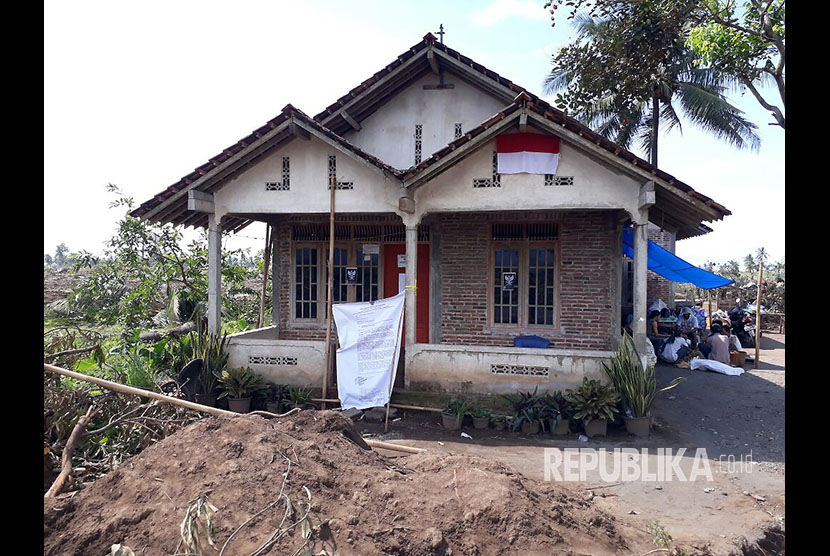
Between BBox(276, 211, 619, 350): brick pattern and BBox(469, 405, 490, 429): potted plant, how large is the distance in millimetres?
2508

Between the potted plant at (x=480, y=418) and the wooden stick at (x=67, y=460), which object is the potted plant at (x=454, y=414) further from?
the wooden stick at (x=67, y=460)

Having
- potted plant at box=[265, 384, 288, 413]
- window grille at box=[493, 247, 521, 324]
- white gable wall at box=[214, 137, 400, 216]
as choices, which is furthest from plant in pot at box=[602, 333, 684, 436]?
potted plant at box=[265, 384, 288, 413]

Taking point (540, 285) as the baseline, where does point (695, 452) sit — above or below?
below

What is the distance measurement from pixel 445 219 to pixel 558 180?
2738 millimetres

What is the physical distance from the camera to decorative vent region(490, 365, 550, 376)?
785cm

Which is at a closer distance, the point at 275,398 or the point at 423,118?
the point at 275,398

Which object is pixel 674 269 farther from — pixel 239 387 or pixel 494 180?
pixel 239 387

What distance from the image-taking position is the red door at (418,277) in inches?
405

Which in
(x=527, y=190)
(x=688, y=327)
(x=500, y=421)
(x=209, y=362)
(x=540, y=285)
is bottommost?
(x=500, y=421)

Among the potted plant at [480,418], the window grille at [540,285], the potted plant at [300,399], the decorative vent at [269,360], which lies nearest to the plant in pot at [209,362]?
the decorative vent at [269,360]

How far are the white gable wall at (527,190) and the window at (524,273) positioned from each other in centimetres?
188

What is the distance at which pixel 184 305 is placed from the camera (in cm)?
1248

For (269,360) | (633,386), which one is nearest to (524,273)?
(633,386)

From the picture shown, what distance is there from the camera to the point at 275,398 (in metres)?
8.37
